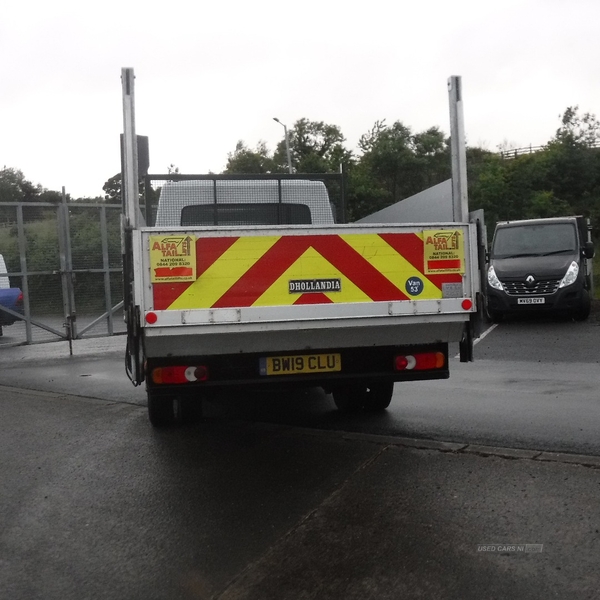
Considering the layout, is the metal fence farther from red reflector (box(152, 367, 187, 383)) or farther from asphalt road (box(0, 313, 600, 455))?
red reflector (box(152, 367, 187, 383))

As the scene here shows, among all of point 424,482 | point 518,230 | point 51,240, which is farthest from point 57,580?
point 518,230

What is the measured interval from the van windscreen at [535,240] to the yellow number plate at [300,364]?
1204cm

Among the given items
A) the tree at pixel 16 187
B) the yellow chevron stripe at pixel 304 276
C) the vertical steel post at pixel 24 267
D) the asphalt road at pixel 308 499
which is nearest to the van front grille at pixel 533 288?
the asphalt road at pixel 308 499

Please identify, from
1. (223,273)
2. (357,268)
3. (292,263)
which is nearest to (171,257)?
(223,273)

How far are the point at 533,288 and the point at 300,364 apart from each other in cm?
1143

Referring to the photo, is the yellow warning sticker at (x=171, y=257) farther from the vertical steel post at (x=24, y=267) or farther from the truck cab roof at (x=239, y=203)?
the vertical steel post at (x=24, y=267)

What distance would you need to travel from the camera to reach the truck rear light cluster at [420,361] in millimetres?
6336

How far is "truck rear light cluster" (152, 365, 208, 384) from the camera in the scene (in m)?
6.04

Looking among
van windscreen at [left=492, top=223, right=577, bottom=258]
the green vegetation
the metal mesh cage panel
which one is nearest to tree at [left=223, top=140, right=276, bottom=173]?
the green vegetation

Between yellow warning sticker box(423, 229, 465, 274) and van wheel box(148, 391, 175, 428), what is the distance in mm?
2733

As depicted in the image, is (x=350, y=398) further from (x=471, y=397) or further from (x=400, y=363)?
(x=400, y=363)

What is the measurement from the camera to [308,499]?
5.27 m

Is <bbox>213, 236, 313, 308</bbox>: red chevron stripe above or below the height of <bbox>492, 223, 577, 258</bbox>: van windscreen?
below

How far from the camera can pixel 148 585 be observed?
Answer: 13.5 feet
